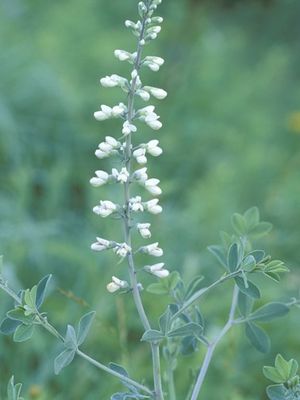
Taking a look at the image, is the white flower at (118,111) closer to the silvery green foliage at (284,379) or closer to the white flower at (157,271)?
the white flower at (157,271)

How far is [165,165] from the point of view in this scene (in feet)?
14.9

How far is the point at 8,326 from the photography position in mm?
1702

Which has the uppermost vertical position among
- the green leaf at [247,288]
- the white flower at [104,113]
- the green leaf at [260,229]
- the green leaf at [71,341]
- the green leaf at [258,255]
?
the white flower at [104,113]

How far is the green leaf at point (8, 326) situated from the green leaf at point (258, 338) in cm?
58

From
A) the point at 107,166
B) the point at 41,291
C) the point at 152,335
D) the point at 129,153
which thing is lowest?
the point at 152,335

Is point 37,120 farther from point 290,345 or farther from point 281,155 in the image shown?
point 290,345

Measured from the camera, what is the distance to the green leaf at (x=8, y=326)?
1.68 metres

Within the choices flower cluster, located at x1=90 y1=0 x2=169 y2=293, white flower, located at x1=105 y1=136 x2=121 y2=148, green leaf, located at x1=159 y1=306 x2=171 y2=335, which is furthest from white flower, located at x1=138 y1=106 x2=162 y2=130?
green leaf, located at x1=159 y1=306 x2=171 y2=335

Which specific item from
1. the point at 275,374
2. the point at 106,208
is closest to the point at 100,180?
the point at 106,208

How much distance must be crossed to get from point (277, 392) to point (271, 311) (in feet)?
0.76

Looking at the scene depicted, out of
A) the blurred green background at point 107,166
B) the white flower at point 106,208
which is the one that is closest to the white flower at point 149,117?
the white flower at point 106,208

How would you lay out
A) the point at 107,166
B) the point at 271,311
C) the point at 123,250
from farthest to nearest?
the point at 107,166 < the point at 271,311 < the point at 123,250

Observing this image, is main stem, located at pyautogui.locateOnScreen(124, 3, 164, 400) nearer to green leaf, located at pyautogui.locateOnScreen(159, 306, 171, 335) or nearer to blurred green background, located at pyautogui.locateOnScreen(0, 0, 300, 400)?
green leaf, located at pyautogui.locateOnScreen(159, 306, 171, 335)

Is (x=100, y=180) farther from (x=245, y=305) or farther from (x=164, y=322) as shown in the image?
(x=245, y=305)
